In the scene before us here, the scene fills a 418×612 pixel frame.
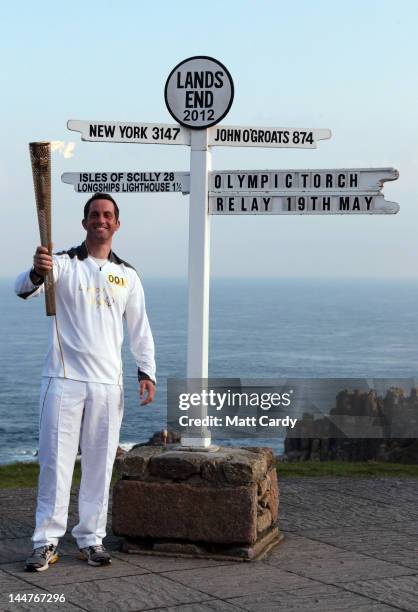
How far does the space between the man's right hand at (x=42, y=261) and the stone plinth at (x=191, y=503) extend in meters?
1.39

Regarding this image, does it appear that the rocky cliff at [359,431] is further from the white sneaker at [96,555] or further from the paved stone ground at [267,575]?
the white sneaker at [96,555]

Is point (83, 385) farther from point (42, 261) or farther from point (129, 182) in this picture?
point (129, 182)

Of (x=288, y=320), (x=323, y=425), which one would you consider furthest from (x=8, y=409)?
(x=288, y=320)

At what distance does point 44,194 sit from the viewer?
18.7 ft

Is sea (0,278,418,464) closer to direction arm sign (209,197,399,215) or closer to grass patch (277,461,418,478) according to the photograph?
grass patch (277,461,418,478)

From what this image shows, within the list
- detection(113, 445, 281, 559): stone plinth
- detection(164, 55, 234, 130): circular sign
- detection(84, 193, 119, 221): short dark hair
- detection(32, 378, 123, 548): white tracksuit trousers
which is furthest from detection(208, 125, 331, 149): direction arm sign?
→ detection(113, 445, 281, 559): stone plinth

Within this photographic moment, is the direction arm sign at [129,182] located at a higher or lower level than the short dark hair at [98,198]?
higher

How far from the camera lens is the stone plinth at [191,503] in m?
6.22

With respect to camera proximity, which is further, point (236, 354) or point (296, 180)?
point (236, 354)

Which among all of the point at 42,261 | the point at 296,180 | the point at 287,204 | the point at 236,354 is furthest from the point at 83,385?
the point at 236,354

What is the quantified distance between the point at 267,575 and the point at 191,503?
69 cm

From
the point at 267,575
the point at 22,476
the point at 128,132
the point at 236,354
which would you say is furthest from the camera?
the point at 236,354

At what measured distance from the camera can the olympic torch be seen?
5.66 metres

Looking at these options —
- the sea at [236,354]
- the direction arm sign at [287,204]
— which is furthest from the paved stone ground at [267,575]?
the sea at [236,354]
